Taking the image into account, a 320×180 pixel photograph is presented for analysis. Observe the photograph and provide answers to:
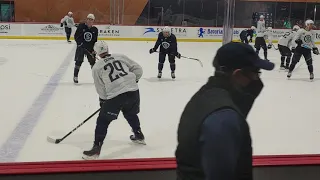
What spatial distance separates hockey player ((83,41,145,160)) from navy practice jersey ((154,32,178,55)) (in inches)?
149

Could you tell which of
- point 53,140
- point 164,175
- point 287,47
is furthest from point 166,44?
point 164,175

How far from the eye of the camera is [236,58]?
1.21 m

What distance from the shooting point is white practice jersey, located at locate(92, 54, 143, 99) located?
357 centimetres

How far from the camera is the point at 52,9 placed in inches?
582

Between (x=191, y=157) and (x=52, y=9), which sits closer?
(x=191, y=157)

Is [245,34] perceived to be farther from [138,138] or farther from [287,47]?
[138,138]

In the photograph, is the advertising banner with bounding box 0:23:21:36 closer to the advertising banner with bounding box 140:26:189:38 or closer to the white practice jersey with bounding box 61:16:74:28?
the white practice jersey with bounding box 61:16:74:28

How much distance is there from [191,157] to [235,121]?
18 centimetres

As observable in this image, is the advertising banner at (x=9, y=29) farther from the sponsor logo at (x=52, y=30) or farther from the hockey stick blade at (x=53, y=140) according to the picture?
the hockey stick blade at (x=53, y=140)

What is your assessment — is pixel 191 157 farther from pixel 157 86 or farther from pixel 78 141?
pixel 157 86

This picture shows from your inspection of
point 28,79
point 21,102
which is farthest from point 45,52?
point 21,102

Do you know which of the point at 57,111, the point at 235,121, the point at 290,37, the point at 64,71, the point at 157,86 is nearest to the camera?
the point at 235,121

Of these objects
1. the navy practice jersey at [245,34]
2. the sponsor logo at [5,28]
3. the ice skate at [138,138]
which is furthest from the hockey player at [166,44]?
the sponsor logo at [5,28]

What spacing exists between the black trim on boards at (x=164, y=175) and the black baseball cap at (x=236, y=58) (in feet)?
4.03
